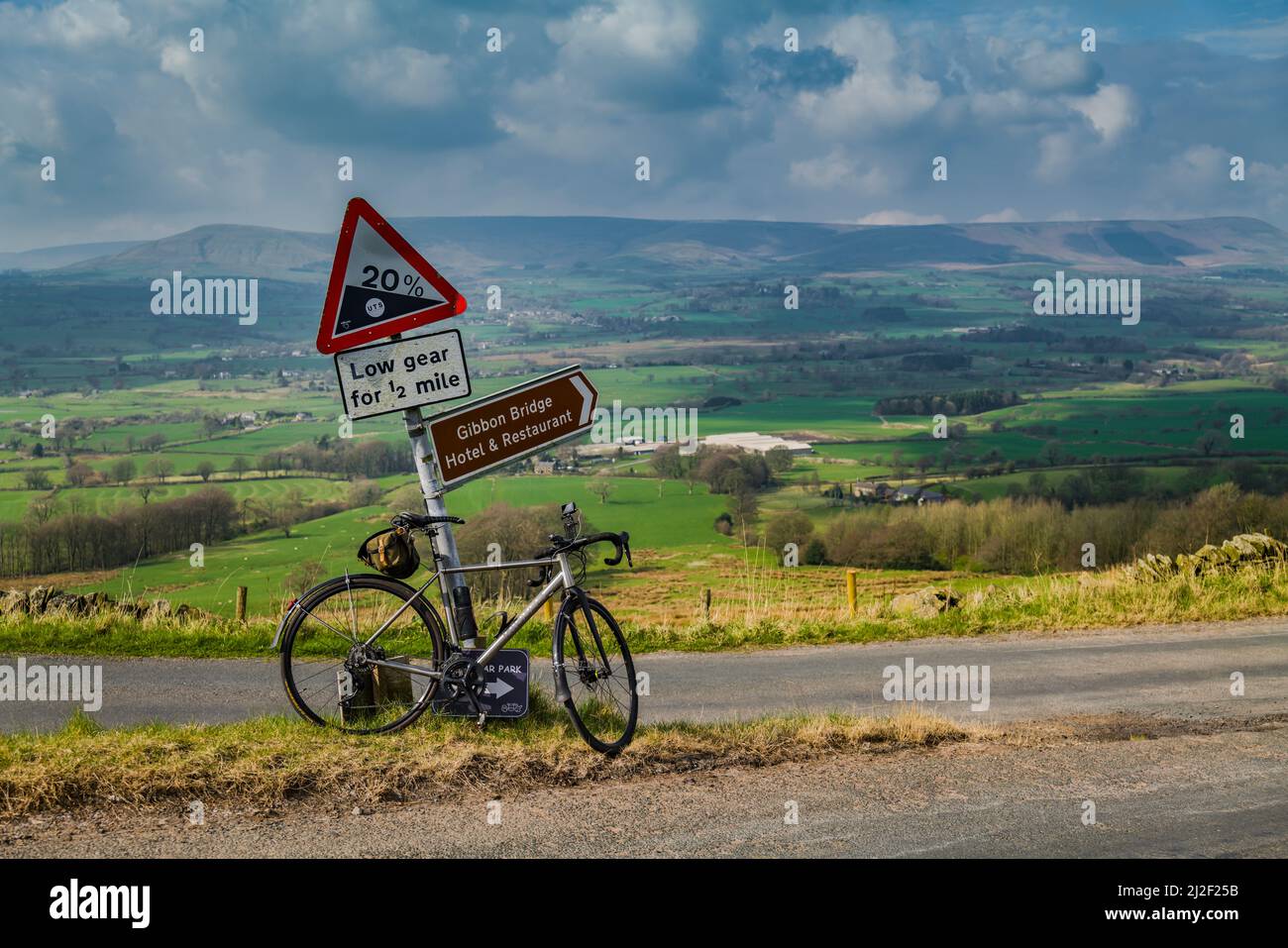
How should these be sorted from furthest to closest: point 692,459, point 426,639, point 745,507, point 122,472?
point 692,459, point 122,472, point 745,507, point 426,639

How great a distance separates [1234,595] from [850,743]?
37.4 feet

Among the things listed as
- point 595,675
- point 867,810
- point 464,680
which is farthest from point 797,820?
point 464,680

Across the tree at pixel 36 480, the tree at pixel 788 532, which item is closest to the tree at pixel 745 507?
the tree at pixel 788 532

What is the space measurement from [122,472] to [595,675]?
96.5m

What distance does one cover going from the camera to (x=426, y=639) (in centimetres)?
723

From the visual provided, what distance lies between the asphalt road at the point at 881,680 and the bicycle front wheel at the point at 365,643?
2.97m

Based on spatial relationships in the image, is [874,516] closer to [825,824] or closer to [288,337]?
[825,824]

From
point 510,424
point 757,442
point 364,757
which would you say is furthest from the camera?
point 757,442

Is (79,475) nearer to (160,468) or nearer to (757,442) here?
(160,468)

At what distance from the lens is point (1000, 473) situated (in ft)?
280

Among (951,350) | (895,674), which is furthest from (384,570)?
(951,350)

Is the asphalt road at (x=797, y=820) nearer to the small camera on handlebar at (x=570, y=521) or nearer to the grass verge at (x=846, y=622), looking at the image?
the small camera on handlebar at (x=570, y=521)

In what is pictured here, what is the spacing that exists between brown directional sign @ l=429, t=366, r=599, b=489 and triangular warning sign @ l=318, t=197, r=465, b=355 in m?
0.61

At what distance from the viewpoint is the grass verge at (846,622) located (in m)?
13.7
